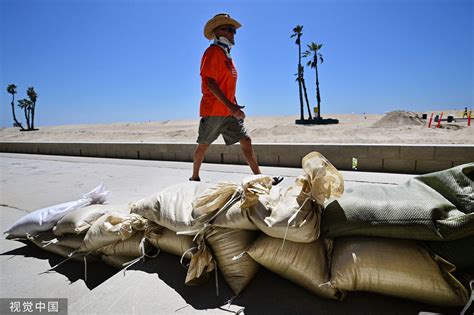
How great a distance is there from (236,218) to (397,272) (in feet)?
2.31

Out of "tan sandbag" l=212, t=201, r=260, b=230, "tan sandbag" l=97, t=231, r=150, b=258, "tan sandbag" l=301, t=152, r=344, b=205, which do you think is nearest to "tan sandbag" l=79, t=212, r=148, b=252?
"tan sandbag" l=97, t=231, r=150, b=258

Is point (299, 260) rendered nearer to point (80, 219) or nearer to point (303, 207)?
point (303, 207)

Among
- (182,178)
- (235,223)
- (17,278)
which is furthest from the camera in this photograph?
(182,178)

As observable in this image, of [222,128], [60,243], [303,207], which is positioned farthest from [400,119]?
[60,243]

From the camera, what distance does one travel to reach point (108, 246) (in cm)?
178

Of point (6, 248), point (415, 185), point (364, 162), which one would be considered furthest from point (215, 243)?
point (364, 162)

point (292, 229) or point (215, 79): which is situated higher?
point (215, 79)

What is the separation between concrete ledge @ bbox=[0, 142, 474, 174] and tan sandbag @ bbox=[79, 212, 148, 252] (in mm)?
3470

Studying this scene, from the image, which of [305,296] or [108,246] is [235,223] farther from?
[108,246]

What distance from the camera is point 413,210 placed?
113 centimetres

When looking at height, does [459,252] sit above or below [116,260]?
above

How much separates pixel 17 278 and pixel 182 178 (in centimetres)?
260

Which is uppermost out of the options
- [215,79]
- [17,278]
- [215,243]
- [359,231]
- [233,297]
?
[215,79]

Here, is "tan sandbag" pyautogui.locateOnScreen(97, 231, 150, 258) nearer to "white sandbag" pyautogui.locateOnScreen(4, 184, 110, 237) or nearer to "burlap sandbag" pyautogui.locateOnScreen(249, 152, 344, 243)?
"white sandbag" pyautogui.locateOnScreen(4, 184, 110, 237)
